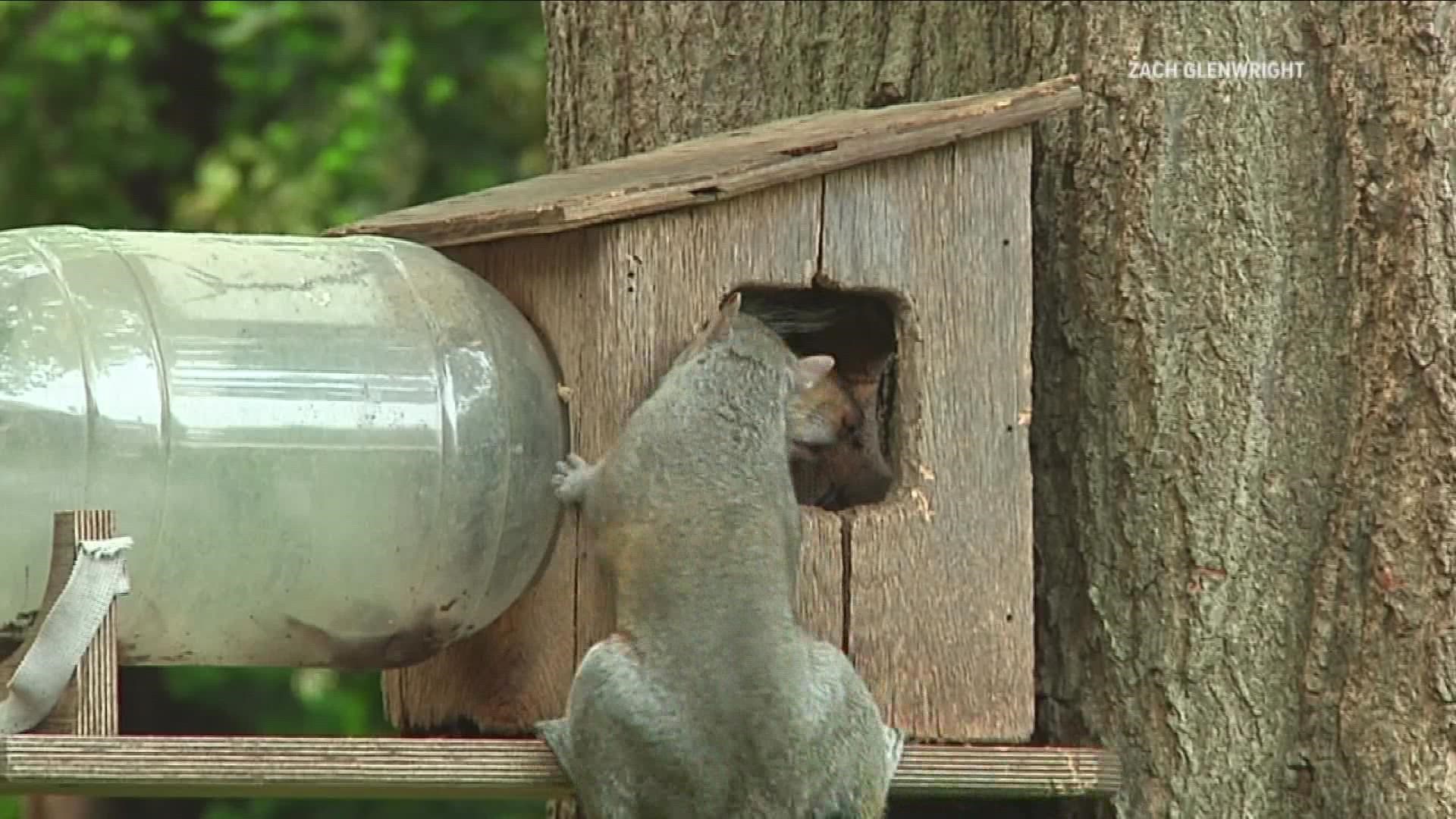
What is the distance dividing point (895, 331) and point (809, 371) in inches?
6.6

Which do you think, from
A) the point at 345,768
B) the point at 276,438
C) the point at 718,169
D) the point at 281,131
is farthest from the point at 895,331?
the point at 281,131

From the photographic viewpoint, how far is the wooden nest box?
4012mm

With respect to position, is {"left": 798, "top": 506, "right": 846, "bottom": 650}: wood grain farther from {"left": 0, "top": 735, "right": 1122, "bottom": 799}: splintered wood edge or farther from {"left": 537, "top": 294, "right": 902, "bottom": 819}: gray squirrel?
{"left": 0, "top": 735, "right": 1122, "bottom": 799}: splintered wood edge

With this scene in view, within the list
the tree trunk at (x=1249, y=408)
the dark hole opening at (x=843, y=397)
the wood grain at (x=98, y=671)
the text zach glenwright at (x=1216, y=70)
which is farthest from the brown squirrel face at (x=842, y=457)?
the wood grain at (x=98, y=671)

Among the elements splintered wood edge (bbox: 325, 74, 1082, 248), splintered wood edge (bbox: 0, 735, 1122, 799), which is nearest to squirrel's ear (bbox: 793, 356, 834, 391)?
splintered wood edge (bbox: 325, 74, 1082, 248)

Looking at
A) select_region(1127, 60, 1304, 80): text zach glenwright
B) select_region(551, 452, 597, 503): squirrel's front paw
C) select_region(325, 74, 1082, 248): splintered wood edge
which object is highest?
select_region(1127, 60, 1304, 80): text zach glenwright

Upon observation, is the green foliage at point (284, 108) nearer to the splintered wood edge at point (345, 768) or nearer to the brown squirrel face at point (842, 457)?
the brown squirrel face at point (842, 457)

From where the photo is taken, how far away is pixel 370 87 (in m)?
9.27

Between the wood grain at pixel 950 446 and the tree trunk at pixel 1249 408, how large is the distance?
26cm

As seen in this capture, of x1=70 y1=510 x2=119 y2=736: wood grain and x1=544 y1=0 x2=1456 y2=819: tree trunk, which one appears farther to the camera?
x1=544 y1=0 x2=1456 y2=819: tree trunk

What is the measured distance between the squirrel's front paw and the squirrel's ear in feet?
1.29

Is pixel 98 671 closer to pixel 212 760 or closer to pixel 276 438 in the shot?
pixel 212 760

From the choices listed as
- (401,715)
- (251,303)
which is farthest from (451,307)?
(401,715)

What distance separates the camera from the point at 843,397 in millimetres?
4484
